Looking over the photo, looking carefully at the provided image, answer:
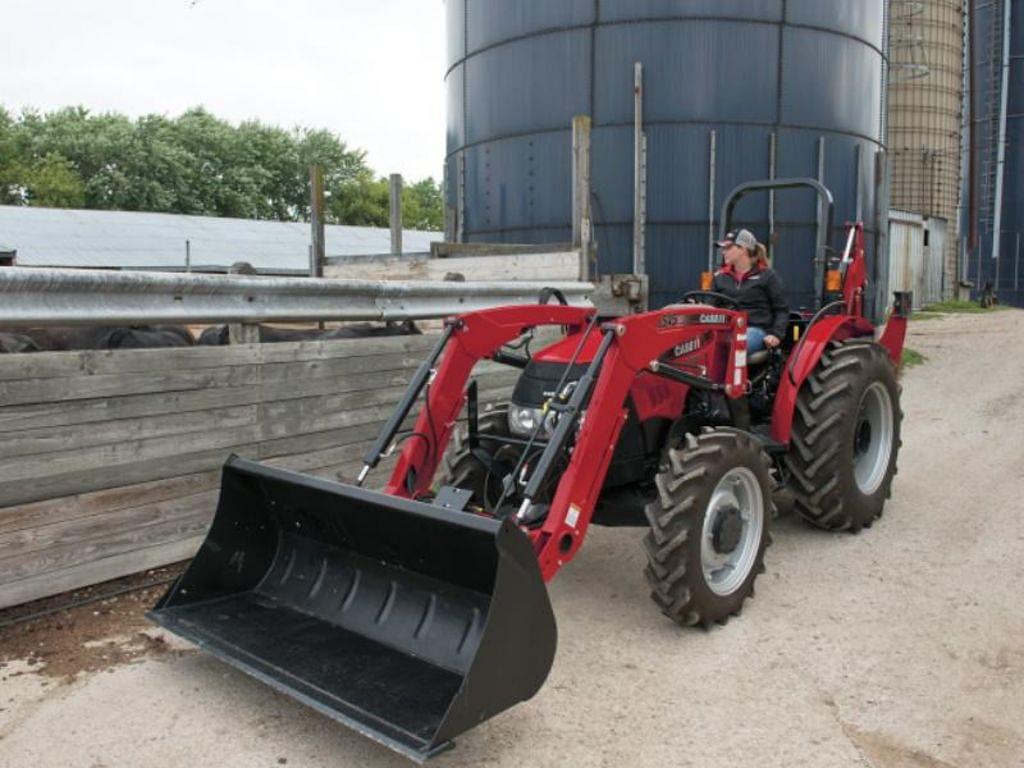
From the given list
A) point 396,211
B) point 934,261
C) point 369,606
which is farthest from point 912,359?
point 934,261

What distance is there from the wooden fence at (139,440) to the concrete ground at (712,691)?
2.32ft

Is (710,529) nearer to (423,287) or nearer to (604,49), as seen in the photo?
(423,287)

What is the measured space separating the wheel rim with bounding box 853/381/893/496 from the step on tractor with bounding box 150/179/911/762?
409mm

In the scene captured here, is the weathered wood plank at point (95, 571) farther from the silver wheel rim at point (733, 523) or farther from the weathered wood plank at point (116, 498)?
the silver wheel rim at point (733, 523)

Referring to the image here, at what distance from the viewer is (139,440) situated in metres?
4.46

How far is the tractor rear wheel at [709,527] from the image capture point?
3.92 m

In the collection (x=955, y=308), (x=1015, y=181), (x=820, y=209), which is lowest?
(x=955, y=308)

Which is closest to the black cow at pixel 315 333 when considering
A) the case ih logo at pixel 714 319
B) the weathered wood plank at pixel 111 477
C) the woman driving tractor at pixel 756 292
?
the weathered wood plank at pixel 111 477

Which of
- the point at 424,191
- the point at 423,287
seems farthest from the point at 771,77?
the point at 424,191

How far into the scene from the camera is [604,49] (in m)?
11.9

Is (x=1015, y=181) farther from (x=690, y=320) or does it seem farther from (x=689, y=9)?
(x=690, y=320)

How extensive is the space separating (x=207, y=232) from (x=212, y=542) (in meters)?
31.1

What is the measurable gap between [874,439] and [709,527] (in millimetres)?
2305

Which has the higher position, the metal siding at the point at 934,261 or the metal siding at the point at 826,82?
the metal siding at the point at 826,82
